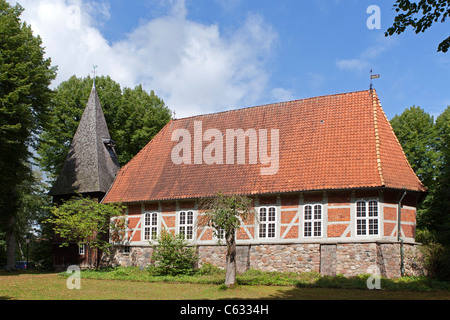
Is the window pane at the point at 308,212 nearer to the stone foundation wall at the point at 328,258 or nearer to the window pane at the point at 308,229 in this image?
the window pane at the point at 308,229

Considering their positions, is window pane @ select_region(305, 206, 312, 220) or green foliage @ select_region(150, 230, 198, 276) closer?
window pane @ select_region(305, 206, 312, 220)

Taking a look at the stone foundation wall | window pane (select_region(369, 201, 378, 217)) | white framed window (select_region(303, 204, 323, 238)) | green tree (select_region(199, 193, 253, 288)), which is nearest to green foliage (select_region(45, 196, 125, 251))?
the stone foundation wall

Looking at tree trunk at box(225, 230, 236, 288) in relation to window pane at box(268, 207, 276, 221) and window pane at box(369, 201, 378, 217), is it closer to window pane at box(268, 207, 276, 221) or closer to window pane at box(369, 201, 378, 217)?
window pane at box(268, 207, 276, 221)

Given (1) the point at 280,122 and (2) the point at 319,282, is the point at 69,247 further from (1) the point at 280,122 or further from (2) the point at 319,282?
(2) the point at 319,282

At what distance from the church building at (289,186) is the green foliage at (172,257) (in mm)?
1213

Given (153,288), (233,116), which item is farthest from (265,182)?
(153,288)

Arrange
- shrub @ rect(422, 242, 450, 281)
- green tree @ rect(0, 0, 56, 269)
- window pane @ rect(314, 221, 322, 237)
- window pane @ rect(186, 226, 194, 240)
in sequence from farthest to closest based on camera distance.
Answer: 1. window pane @ rect(186, 226, 194, 240)
2. green tree @ rect(0, 0, 56, 269)
3. window pane @ rect(314, 221, 322, 237)
4. shrub @ rect(422, 242, 450, 281)

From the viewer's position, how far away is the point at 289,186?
22.2m

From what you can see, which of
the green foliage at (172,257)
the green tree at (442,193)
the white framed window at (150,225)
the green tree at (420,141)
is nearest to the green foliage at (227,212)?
the green foliage at (172,257)

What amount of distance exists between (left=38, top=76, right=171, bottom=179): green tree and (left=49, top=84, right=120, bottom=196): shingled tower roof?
13.1 feet

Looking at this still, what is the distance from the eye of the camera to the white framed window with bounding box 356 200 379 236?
20672 mm

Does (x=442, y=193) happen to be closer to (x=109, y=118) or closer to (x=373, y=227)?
(x=373, y=227)

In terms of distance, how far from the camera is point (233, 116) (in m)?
27.5

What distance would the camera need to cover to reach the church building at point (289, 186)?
20781 mm
